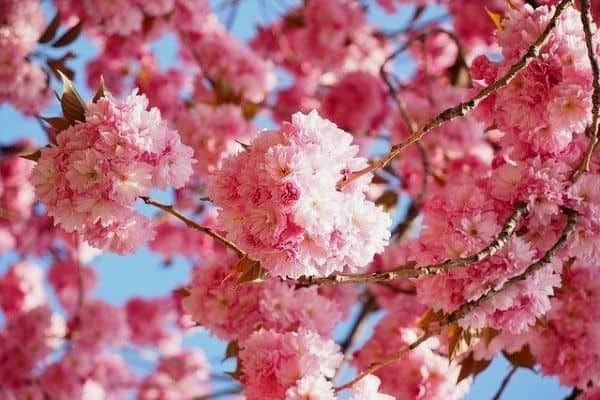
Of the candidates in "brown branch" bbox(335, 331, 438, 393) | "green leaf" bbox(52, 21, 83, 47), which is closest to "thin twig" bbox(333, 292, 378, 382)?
"green leaf" bbox(52, 21, 83, 47)

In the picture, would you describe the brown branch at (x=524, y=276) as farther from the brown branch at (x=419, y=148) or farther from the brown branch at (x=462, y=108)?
the brown branch at (x=419, y=148)

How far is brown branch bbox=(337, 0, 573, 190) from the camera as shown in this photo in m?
1.39

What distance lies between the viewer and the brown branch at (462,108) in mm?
1388

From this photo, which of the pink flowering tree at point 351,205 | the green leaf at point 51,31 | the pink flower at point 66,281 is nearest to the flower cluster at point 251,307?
the pink flowering tree at point 351,205

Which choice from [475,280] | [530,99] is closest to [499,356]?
[475,280]

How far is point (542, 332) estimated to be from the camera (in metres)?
1.92

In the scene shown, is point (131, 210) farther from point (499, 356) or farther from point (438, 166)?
point (438, 166)

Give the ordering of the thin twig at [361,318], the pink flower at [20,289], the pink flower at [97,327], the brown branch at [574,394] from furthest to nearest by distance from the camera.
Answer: the pink flower at [20,289] → the pink flower at [97,327] → the thin twig at [361,318] → the brown branch at [574,394]

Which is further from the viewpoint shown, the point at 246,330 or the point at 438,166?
the point at 438,166

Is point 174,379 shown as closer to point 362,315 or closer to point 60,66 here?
point 362,315

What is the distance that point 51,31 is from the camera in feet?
8.15

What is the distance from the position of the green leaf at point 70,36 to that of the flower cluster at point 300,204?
1090 mm

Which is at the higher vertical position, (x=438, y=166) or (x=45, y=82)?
(x=45, y=82)

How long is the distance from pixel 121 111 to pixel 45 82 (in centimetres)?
131
